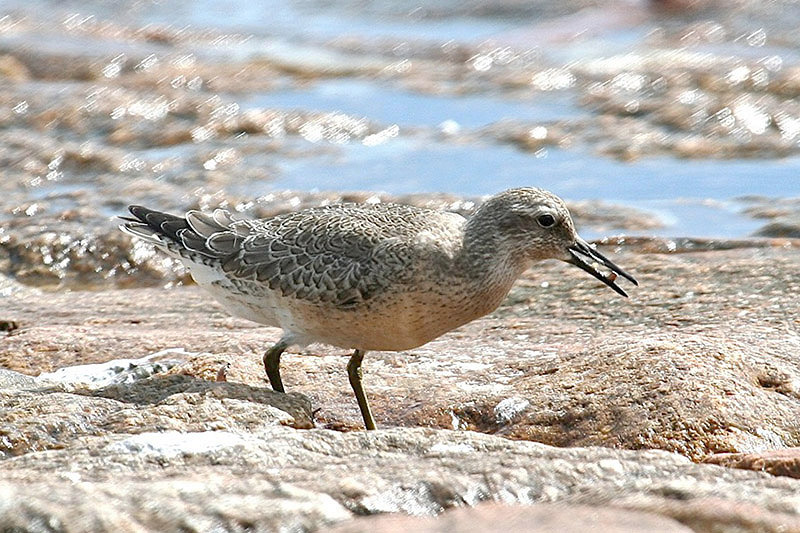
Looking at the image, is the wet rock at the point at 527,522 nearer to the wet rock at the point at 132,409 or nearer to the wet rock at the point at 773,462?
the wet rock at the point at 773,462

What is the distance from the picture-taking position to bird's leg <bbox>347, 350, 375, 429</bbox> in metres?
5.90

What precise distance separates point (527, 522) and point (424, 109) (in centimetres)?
1053

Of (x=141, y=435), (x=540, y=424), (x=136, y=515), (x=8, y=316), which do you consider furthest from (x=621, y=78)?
(x=136, y=515)

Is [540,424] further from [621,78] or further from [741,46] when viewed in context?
[741,46]

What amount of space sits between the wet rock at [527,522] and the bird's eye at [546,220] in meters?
3.03

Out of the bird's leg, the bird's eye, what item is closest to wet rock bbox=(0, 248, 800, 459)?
the bird's leg

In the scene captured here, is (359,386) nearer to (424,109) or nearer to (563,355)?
(563,355)

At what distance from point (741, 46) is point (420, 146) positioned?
15.7ft

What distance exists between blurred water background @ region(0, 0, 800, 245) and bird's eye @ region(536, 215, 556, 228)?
11.5ft

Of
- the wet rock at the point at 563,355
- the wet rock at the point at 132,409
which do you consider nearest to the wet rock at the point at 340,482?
the wet rock at the point at 132,409

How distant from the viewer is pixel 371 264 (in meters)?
6.09

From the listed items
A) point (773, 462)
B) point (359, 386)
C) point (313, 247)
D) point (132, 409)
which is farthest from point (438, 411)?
point (773, 462)

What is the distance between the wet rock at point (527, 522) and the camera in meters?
3.34

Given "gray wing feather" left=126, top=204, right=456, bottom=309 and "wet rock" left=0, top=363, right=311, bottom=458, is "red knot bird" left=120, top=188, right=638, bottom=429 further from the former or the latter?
"wet rock" left=0, top=363, right=311, bottom=458
